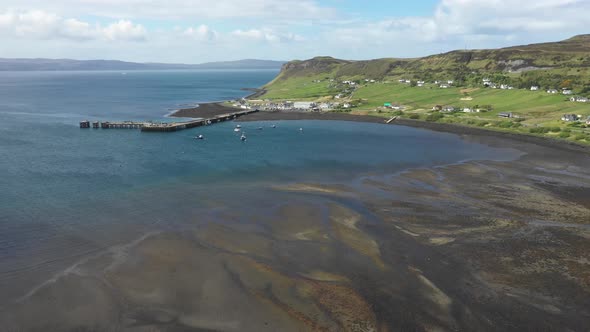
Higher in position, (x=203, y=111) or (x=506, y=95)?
(x=506, y=95)

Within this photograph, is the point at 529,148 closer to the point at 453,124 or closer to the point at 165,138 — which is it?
the point at 453,124

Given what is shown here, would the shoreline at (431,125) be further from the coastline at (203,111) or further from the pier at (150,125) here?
the pier at (150,125)

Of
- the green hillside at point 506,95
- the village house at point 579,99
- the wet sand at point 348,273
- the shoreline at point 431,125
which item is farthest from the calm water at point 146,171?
the village house at point 579,99

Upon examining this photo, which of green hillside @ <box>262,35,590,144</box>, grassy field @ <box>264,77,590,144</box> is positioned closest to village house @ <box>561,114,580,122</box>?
green hillside @ <box>262,35,590,144</box>

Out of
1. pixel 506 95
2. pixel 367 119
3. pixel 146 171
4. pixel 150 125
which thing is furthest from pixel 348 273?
pixel 506 95

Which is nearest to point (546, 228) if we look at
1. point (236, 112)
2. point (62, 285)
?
point (62, 285)

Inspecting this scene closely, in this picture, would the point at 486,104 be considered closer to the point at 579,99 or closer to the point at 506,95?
the point at 506,95
